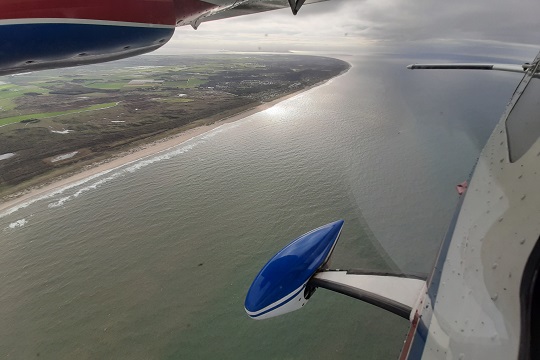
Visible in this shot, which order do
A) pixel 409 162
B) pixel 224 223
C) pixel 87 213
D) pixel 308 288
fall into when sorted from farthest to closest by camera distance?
1. pixel 409 162
2. pixel 87 213
3. pixel 224 223
4. pixel 308 288

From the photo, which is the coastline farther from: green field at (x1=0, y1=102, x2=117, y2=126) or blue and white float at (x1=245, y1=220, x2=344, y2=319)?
blue and white float at (x1=245, y1=220, x2=344, y2=319)

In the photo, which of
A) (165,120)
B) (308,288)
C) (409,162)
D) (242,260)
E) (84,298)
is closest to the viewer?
(308,288)

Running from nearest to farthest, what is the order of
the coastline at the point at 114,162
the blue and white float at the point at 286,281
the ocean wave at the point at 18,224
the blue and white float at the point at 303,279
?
1. the blue and white float at the point at 303,279
2. the blue and white float at the point at 286,281
3. the ocean wave at the point at 18,224
4. the coastline at the point at 114,162

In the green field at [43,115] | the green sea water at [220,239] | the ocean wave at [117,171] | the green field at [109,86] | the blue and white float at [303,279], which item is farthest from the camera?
the green field at [109,86]

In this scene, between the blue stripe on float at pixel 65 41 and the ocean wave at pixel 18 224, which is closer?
the blue stripe on float at pixel 65 41

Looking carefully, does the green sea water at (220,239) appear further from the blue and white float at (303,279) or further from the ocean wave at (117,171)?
the blue and white float at (303,279)

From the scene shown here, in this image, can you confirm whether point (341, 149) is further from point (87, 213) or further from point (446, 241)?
point (446, 241)

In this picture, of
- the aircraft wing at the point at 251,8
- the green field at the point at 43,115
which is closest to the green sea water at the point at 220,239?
the aircraft wing at the point at 251,8

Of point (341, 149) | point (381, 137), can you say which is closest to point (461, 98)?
point (381, 137)
